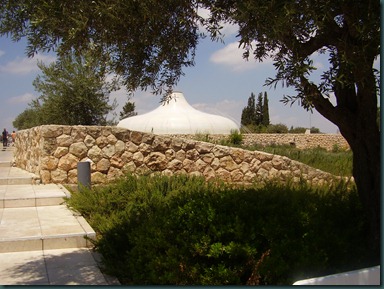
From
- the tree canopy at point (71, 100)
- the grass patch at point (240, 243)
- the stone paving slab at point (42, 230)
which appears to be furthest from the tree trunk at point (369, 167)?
the tree canopy at point (71, 100)

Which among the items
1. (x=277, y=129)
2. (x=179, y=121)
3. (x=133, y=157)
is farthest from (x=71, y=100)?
(x=277, y=129)

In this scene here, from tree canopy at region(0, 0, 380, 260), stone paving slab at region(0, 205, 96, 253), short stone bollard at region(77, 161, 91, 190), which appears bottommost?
stone paving slab at region(0, 205, 96, 253)

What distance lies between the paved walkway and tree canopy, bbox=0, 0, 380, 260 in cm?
210

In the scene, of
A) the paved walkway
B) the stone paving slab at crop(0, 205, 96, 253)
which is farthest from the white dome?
the stone paving slab at crop(0, 205, 96, 253)

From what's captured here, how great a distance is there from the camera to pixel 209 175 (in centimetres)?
1066

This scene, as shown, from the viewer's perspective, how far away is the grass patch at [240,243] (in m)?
3.72

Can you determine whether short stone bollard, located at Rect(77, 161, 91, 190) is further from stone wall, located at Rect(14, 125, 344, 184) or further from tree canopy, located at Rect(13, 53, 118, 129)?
tree canopy, located at Rect(13, 53, 118, 129)

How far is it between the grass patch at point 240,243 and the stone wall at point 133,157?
4.28 m

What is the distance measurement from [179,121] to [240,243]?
27397 mm

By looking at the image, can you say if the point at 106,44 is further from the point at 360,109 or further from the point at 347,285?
the point at 347,285

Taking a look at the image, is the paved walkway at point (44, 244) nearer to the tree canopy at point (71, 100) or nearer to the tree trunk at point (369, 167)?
the tree trunk at point (369, 167)

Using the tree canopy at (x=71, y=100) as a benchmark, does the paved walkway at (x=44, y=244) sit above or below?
below

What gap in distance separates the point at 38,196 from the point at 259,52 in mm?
4977

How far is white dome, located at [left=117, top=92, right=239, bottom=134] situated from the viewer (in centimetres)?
3055
